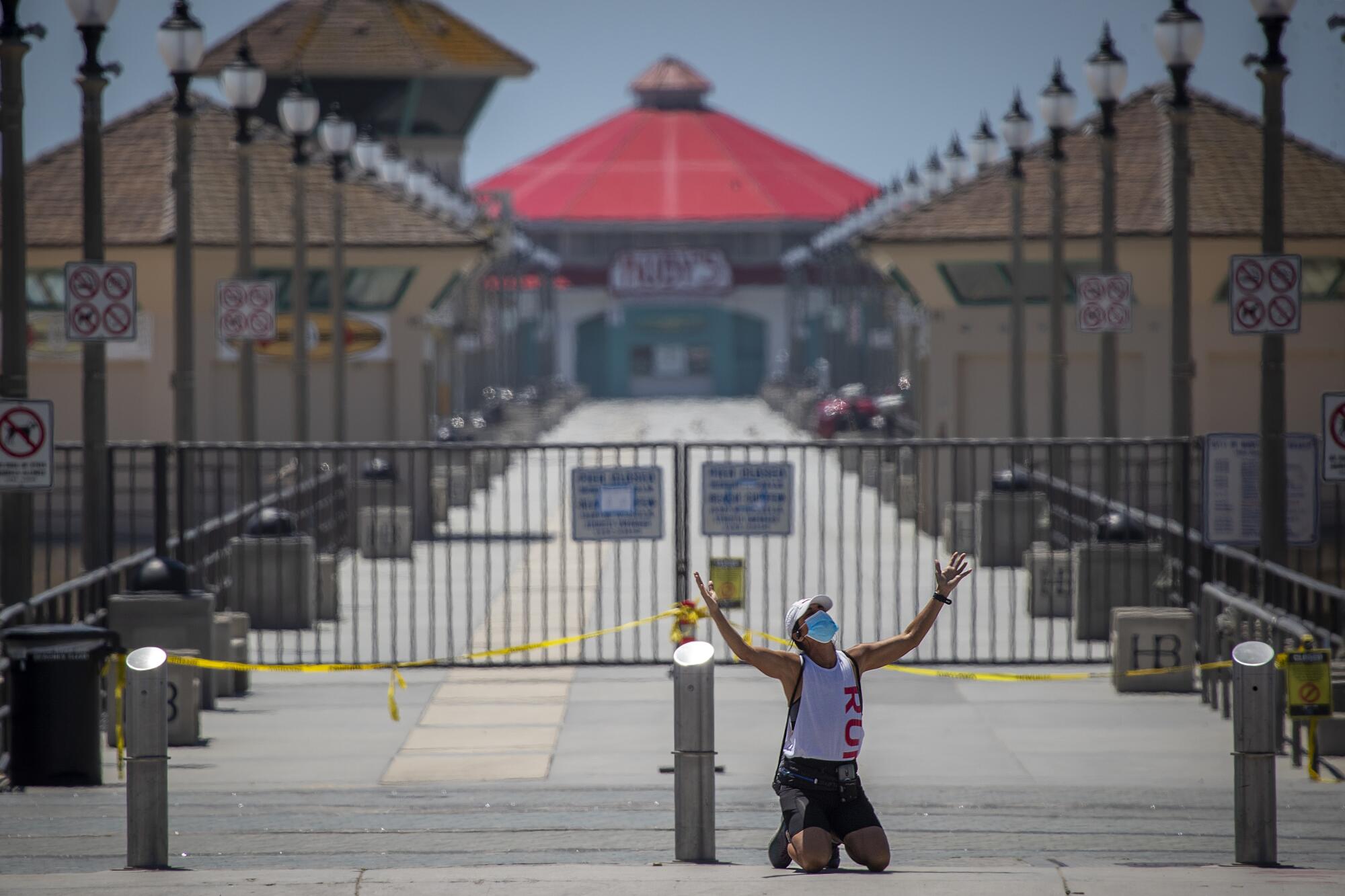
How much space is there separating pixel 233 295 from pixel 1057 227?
399 inches

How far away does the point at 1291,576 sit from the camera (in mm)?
13312

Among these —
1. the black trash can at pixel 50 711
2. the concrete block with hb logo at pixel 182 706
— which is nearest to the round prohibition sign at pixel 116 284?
the concrete block with hb logo at pixel 182 706

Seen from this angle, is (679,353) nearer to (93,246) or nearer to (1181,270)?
(1181,270)

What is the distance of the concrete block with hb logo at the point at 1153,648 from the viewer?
1503 cm

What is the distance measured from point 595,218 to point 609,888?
3608 inches

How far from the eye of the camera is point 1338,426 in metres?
13.0

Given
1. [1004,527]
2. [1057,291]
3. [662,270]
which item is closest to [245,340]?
[1004,527]

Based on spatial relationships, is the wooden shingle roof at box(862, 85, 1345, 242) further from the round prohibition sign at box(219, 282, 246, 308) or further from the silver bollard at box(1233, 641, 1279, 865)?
the silver bollard at box(1233, 641, 1279, 865)

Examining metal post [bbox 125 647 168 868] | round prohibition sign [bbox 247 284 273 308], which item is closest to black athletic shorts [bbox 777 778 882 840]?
metal post [bbox 125 647 168 868]

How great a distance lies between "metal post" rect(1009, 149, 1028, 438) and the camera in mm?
26531

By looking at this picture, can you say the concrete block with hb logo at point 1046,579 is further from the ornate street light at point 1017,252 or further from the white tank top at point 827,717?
the white tank top at point 827,717

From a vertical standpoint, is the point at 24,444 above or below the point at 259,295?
below

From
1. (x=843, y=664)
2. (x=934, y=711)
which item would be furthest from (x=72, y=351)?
(x=843, y=664)

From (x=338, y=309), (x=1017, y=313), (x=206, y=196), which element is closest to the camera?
(x=1017, y=313)
